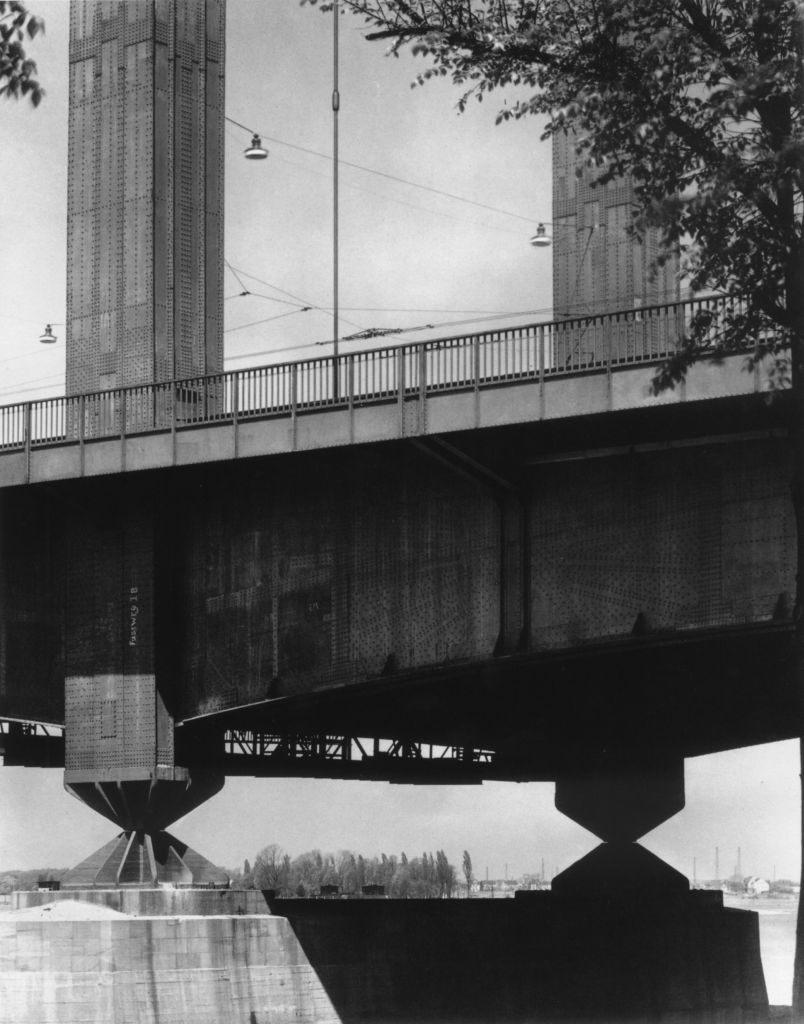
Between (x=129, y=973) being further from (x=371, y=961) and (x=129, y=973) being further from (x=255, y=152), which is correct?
(x=255, y=152)

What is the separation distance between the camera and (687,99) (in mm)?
25234

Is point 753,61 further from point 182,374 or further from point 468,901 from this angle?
point 468,901

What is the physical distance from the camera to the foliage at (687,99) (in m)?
23.5

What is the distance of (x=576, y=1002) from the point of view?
2383 inches

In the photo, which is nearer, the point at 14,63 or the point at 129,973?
the point at 14,63

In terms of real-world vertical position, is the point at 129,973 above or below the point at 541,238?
below

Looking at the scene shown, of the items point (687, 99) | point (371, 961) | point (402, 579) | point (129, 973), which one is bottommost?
point (371, 961)

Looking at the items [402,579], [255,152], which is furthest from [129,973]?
[255,152]

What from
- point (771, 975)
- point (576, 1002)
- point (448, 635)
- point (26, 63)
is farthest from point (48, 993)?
point (771, 975)

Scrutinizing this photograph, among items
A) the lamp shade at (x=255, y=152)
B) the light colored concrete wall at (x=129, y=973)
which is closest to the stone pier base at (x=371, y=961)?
the light colored concrete wall at (x=129, y=973)

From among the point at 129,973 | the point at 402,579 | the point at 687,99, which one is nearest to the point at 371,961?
the point at 129,973

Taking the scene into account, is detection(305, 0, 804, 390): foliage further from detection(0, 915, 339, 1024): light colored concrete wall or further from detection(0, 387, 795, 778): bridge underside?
detection(0, 915, 339, 1024): light colored concrete wall

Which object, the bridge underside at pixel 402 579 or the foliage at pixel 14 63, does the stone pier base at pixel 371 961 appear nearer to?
the bridge underside at pixel 402 579

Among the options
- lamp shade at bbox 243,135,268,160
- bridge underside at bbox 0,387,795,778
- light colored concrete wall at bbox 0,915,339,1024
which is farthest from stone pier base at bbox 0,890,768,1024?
lamp shade at bbox 243,135,268,160
